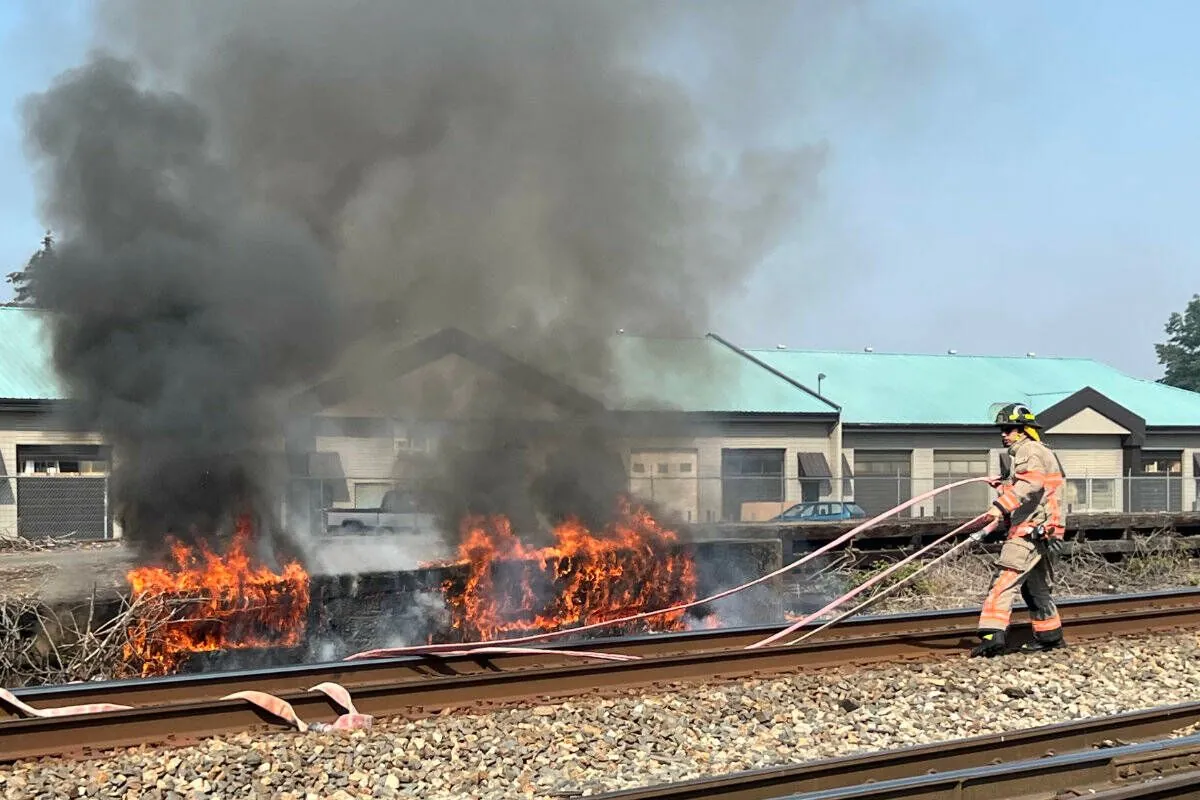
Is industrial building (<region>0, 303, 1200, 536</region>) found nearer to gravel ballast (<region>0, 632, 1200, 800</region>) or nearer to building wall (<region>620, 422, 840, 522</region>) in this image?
building wall (<region>620, 422, 840, 522</region>)

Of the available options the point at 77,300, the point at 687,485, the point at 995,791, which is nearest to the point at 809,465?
the point at 687,485

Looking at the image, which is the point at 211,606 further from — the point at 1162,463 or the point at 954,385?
the point at 1162,463

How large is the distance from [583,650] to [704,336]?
836 centimetres

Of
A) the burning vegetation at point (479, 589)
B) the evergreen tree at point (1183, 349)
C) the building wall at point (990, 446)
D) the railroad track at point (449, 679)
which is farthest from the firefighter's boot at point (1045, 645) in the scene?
the evergreen tree at point (1183, 349)

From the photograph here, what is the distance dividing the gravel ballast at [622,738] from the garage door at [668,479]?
6.06 m

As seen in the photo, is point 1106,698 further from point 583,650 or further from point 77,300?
point 77,300

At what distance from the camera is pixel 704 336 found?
15.8 meters

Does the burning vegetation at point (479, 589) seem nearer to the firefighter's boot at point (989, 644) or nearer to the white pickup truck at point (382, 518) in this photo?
the firefighter's boot at point (989, 644)

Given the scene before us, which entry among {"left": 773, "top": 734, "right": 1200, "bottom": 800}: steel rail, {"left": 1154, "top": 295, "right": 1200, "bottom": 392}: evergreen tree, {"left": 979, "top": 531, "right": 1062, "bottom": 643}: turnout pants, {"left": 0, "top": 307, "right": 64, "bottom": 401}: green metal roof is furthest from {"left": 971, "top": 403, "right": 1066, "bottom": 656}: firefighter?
{"left": 1154, "top": 295, "right": 1200, "bottom": 392}: evergreen tree

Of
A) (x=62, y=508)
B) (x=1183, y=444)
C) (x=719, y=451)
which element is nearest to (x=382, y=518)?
(x=62, y=508)

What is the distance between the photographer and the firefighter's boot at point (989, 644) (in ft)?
27.1

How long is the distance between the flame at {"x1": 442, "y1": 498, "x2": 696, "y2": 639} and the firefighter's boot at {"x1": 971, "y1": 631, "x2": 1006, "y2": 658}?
3951mm

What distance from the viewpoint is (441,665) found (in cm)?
782

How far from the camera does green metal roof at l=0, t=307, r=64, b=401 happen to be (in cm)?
2417
